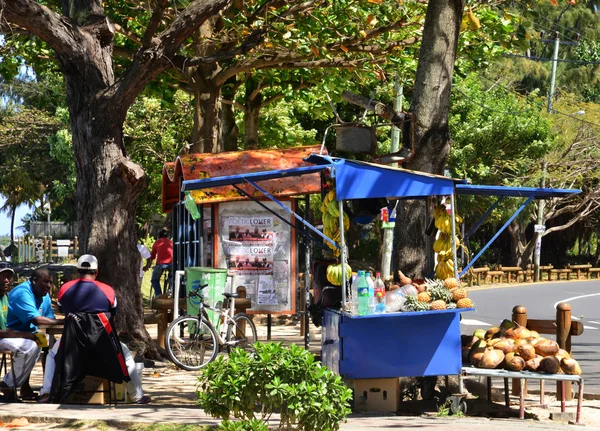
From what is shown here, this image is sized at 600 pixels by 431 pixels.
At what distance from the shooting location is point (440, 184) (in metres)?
10.1

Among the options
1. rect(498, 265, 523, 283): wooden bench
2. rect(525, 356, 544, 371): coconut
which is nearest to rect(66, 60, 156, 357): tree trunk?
rect(525, 356, 544, 371): coconut

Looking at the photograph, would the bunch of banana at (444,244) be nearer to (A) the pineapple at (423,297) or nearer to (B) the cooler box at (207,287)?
(A) the pineapple at (423,297)

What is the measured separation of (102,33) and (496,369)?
739cm

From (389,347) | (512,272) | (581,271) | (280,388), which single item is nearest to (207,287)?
(389,347)

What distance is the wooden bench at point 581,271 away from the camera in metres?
50.8

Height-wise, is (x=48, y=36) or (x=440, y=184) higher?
(x=48, y=36)

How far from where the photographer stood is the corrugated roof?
16203 mm

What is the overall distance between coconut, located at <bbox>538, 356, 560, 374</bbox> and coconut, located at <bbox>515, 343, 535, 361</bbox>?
143 mm

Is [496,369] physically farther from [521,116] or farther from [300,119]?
[521,116]

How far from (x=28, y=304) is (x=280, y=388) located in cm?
457

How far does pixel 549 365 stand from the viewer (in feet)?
32.8

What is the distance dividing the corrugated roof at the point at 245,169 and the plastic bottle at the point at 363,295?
650 centimetres

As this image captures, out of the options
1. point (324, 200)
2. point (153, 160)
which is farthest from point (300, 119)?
point (324, 200)

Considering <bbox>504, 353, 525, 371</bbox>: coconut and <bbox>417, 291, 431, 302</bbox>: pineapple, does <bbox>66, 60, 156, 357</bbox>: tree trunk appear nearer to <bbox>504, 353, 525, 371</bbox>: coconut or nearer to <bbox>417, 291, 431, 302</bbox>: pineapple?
<bbox>417, 291, 431, 302</bbox>: pineapple
